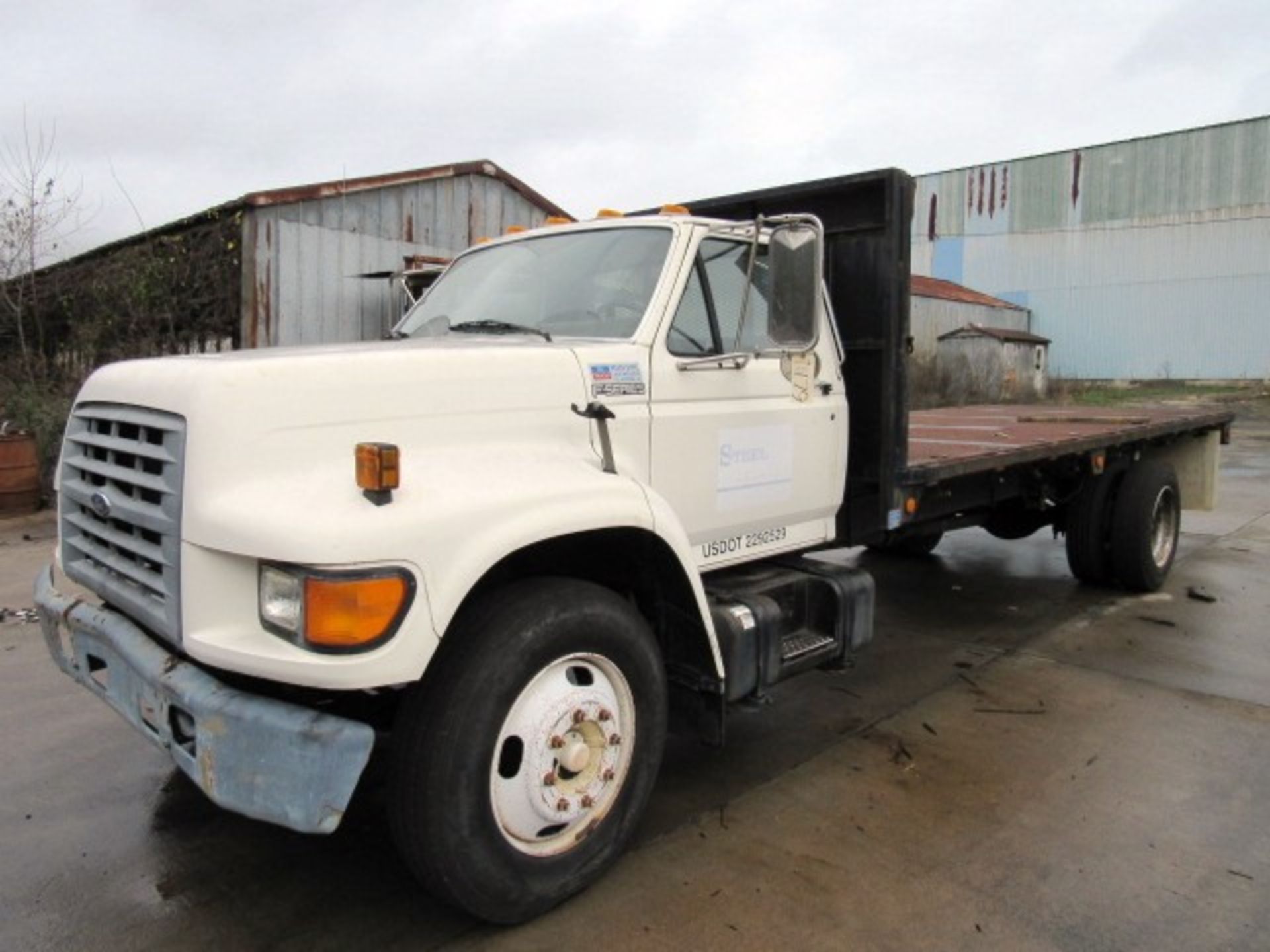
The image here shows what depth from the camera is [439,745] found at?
2.46m

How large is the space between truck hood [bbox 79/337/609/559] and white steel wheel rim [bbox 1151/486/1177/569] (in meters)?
5.49

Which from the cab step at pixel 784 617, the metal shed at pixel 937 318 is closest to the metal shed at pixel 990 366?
the metal shed at pixel 937 318

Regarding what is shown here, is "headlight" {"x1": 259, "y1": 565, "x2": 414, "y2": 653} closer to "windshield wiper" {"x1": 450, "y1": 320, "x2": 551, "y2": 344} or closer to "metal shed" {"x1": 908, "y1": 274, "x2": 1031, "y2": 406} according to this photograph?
"windshield wiper" {"x1": 450, "y1": 320, "x2": 551, "y2": 344}

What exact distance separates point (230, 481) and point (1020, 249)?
41304 mm

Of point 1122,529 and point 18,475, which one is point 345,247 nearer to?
point 18,475

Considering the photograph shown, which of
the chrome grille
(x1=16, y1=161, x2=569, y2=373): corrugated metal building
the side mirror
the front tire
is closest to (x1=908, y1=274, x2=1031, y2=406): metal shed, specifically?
(x1=16, y1=161, x2=569, y2=373): corrugated metal building

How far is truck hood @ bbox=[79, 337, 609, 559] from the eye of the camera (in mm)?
2418

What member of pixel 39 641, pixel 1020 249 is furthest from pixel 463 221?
pixel 1020 249

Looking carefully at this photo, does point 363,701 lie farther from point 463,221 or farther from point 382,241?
point 463,221

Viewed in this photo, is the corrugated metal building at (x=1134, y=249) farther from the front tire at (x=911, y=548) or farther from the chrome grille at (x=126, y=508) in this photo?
the chrome grille at (x=126, y=508)

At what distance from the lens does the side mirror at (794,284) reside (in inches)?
129

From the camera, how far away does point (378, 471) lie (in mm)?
2334

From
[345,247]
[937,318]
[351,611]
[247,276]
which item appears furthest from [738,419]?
[937,318]

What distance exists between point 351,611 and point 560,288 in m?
1.73
